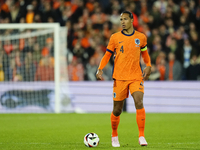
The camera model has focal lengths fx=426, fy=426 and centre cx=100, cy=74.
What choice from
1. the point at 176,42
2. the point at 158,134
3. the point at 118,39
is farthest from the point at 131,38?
the point at 176,42

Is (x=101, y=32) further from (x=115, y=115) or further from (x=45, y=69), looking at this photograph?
(x=115, y=115)

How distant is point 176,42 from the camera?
50.1ft

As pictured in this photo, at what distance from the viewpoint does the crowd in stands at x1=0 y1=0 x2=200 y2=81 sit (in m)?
14.2

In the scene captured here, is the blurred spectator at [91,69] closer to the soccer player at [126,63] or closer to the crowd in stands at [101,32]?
the crowd in stands at [101,32]

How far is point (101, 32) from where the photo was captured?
54.1 feet

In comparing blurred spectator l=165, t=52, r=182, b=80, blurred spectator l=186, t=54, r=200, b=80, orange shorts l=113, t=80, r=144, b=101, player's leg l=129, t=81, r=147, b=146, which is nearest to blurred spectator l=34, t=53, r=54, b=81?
blurred spectator l=165, t=52, r=182, b=80

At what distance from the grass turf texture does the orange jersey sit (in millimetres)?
1105

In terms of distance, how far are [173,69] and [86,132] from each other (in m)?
5.98

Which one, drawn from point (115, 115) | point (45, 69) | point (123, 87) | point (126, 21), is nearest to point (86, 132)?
point (115, 115)

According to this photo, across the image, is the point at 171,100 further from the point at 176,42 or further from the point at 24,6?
the point at 24,6

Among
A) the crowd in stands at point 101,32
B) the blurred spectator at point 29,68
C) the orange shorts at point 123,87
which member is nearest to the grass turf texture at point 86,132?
the orange shorts at point 123,87

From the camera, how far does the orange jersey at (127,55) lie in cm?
654

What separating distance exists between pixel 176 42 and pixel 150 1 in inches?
123

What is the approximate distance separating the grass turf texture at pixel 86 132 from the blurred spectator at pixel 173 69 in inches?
105
